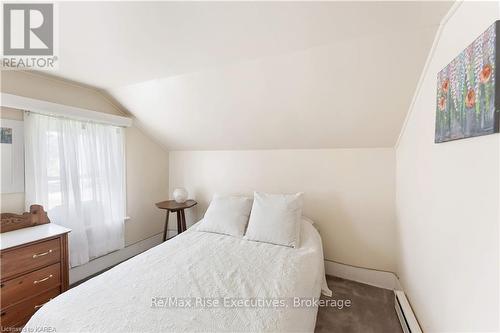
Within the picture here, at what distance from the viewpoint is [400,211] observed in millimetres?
2018

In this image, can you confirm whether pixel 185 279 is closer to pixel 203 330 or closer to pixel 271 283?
pixel 203 330

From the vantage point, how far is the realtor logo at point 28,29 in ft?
3.95

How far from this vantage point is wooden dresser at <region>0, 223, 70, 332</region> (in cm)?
148

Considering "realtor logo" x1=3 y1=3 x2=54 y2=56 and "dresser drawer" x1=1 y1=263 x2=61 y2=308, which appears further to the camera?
"dresser drawer" x1=1 y1=263 x2=61 y2=308

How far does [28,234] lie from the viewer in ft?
5.62

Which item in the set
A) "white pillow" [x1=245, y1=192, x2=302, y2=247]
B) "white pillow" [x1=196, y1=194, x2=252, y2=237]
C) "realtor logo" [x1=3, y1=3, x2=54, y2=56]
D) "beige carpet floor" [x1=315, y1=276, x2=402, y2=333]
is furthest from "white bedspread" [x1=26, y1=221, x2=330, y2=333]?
"realtor logo" [x1=3, y1=3, x2=54, y2=56]

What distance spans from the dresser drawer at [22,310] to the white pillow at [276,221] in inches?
68.1

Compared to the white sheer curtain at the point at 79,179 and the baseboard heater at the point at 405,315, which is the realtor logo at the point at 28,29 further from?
the baseboard heater at the point at 405,315

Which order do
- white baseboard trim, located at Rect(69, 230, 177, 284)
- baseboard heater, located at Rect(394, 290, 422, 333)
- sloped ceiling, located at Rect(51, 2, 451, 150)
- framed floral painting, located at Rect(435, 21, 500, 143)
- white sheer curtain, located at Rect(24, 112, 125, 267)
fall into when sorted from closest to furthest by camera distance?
framed floral painting, located at Rect(435, 21, 500, 143) → sloped ceiling, located at Rect(51, 2, 451, 150) → baseboard heater, located at Rect(394, 290, 422, 333) → white sheer curtain, located at Rect(24, 112, 125, 267) → white baseboard trim, located at Rect(69, 230, 177, 284)

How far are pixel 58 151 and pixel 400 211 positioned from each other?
346 centimetres

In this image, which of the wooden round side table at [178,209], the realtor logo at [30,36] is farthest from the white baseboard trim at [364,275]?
the realtor logo at [30,36]

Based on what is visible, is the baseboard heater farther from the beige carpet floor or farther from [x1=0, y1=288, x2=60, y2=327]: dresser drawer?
[x1=0, y1=288, x2=60, y2=327]: dresser drawer

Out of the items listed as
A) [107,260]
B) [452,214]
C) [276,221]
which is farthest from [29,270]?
[452,214]

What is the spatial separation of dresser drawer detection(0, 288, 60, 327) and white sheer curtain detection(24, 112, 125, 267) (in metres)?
0.56
